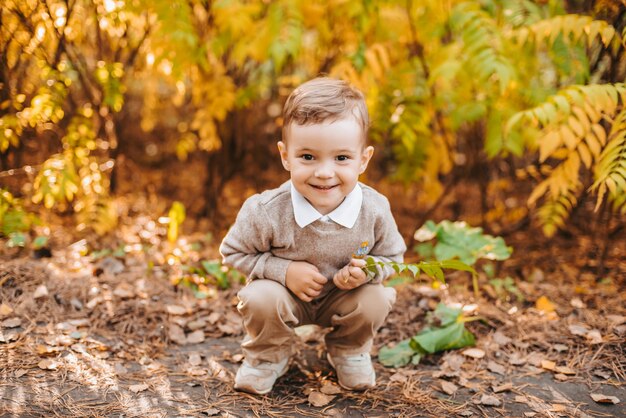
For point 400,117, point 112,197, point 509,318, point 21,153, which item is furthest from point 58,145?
point 509,318

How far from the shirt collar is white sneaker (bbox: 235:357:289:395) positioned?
689 mm

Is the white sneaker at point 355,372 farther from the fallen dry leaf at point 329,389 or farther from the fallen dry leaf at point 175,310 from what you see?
the fallen dry leaf at point 175,310

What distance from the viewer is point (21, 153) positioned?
3787 millimetres

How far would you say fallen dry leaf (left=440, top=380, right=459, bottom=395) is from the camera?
2424 millimetres

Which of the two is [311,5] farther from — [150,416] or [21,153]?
[150,416]

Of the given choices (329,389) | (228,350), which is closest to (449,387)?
(329,389)

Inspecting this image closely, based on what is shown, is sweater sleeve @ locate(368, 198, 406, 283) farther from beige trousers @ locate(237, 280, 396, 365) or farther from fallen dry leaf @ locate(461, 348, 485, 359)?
fallen dry leaf @ locate(461, 348, 485, 359)

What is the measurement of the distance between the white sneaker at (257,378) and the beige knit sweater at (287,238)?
0.42 m

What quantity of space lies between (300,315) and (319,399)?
371 millimetres

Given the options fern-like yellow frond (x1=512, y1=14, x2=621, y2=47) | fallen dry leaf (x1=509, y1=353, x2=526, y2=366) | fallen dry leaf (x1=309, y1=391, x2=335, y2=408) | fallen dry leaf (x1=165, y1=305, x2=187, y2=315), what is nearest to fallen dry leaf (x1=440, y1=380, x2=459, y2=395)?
fallen dry leaf (x1=509, y1=353, x2=526, y2=366)

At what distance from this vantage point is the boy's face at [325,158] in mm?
2062

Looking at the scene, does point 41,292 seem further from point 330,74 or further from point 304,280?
point 330,74

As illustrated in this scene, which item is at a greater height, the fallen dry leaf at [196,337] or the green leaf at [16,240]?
the green leaf at [16,240]

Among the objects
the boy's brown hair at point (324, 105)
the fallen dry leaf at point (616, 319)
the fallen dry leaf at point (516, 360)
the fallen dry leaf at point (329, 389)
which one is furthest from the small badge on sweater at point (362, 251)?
the fallen dry leaf at point (616, 319)
